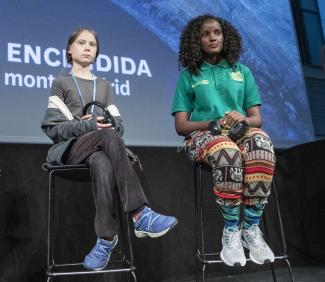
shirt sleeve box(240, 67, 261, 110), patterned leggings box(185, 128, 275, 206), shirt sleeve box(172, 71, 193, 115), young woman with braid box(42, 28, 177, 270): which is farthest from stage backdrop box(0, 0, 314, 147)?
patterned leggings box(185, 128, 275, 206)

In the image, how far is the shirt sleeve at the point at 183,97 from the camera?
6.14 feet

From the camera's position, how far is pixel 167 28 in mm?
2707

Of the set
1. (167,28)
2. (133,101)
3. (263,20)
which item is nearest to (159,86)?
(133,101)

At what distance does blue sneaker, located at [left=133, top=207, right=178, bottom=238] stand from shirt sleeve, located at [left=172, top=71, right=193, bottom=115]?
0.59 m

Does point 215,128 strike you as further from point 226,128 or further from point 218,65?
point 218,65

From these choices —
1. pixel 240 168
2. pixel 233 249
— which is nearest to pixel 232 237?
pixel 233 249

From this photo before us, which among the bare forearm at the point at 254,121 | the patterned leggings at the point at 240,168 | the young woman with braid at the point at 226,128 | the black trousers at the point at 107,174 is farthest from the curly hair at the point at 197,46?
the black trousers at the point at 107,174

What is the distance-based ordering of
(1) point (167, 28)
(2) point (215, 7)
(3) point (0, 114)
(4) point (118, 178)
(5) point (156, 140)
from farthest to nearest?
1. (2) point (215, 7)
2. (1) point (167, 28)
3. (5) point (156, 140)
4. (3) point (0, 114)
5. (4) point (118, 178)

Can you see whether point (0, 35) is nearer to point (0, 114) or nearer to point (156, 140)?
point (0, 114)

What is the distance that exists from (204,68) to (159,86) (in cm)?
71

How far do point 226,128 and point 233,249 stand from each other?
18.2 inches

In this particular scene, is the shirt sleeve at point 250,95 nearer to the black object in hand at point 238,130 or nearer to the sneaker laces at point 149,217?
the black object in hand at point 238,130

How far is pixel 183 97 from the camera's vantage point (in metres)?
1.89

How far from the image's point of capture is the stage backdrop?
2223 millimetres
